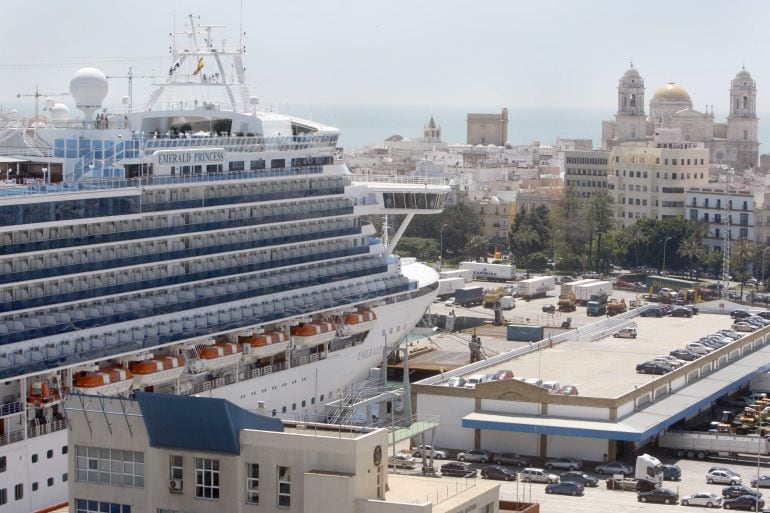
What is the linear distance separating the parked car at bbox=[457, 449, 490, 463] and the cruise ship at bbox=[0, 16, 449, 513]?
4908mm

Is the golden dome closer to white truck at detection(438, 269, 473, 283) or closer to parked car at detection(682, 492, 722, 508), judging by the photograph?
white truck at detection(438, 269, 473, 283)

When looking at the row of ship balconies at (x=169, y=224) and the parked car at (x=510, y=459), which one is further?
the parked car at (x=510, y=459)

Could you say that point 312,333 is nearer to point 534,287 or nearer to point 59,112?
point 59,112

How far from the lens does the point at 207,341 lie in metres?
49.9

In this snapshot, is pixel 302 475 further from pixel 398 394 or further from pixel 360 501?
pixel 398 394

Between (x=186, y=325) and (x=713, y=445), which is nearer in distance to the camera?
(x=186, y=325)

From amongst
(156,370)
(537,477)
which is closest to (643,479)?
(537,477)

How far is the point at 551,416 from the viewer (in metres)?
52.0

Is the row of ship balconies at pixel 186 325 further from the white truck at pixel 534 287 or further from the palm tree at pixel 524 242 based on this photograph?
the palm tree at pixel 524 242

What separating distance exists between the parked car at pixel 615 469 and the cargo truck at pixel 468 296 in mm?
39252

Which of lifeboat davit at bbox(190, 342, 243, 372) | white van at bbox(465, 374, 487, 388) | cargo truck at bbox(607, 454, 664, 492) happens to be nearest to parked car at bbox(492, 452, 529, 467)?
cargo truck at bbox(607, 454, 664, 492)

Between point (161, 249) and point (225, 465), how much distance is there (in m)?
19.9

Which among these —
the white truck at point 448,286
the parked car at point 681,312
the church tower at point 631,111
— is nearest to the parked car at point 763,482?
the parked car at point 681,312

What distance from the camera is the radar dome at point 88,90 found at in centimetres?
5284
